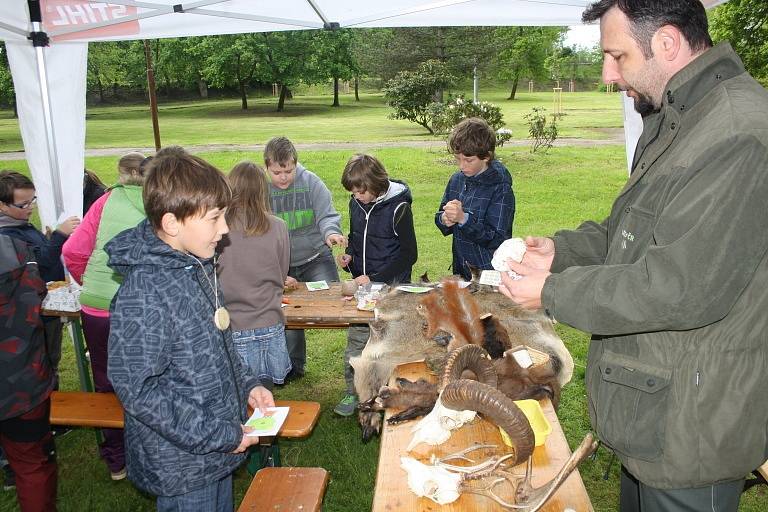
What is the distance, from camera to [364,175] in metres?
4.80

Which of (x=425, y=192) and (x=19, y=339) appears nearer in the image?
(x=19, y=339)

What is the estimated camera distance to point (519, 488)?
6.96 ft

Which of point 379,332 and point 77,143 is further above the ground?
point 77,143

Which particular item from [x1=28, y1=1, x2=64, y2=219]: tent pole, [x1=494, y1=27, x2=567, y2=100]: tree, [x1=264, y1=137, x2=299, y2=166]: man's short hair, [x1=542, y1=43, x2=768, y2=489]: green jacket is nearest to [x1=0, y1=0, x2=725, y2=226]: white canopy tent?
[x1=28, y1=1, x2=64, y2=219]: tent pole

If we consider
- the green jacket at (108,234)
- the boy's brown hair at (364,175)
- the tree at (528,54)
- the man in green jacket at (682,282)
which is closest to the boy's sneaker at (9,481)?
the green jacket at (108,234)

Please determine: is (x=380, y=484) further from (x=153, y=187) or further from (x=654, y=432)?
(x=153, y=187)

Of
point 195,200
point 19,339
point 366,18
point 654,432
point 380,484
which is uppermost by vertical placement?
point 366,18

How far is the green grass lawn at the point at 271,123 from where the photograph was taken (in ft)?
86.5

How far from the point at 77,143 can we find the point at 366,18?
313 cm

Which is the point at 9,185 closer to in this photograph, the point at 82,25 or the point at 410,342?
the point at 82,25

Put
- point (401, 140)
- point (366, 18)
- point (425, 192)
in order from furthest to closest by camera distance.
A: point (401, 140) → point (425, 192) → point (366, 18)

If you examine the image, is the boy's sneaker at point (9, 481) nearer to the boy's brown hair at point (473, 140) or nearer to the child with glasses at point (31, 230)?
the child with glasses at point (31, 230)

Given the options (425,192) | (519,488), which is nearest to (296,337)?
(519,488)

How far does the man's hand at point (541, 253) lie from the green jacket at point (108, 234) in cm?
229
